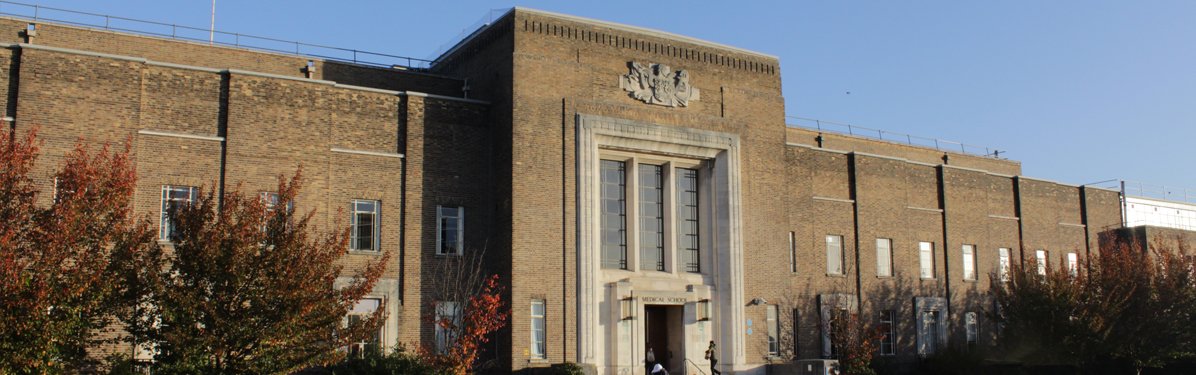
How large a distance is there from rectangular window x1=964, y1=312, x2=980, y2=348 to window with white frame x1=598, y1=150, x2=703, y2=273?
13.9 metres

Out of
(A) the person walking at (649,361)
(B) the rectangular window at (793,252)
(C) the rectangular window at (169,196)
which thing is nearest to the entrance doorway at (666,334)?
(A) the person walking at (649,361)

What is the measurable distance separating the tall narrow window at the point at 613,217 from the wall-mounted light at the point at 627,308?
124 centimetres

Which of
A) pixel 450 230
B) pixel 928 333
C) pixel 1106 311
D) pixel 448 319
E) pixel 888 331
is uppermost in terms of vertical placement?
pixel 450 230

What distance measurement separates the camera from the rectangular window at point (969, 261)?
42.9 meters

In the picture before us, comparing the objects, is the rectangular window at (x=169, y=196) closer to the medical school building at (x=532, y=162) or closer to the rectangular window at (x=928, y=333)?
the medical school building at (x=532, y=162)

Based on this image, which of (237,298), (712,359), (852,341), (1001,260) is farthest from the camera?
(1001,260)

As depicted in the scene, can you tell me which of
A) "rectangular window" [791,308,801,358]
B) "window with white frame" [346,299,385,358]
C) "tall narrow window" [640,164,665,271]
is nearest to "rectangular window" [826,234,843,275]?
"rectangular window" [791,308,801,358]

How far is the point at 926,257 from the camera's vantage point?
41.8 meters

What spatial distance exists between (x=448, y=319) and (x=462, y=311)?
0.97m

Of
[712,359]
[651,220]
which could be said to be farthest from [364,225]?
[712,359]

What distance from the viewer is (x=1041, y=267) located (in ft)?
150

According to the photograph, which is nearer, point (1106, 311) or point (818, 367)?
point (818, 367)

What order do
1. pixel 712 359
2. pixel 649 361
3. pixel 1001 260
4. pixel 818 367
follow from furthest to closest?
pixel 1001 260, pixel 818 367, pixel 712 359, pixel 649 361

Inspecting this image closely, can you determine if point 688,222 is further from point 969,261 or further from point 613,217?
point 969,261
